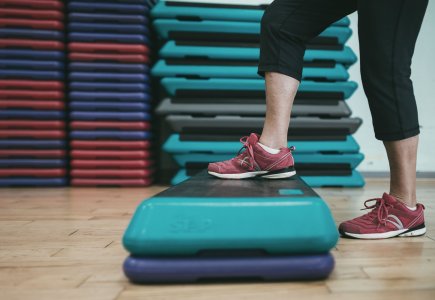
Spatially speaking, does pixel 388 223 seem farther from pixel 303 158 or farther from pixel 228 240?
pixel 303 158

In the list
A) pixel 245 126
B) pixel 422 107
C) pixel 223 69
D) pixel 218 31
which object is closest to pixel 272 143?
pixel 245 126

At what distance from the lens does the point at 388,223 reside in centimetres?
100

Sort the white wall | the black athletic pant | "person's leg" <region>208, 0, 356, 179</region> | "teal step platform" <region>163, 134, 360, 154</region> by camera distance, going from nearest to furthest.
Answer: the black athletic pant, "person's leg" <region>208, 0, 356, 179</region>, "teal step platform" <region>163, 134, 360, 154</region>, the white wall

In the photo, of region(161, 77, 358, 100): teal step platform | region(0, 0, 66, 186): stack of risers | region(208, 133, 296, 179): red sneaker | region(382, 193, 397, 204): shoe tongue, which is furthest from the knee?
region(0, 0, 66, 186): stack of risers

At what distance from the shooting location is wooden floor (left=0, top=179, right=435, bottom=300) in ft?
2.11

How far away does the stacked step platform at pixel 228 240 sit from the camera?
67 cm

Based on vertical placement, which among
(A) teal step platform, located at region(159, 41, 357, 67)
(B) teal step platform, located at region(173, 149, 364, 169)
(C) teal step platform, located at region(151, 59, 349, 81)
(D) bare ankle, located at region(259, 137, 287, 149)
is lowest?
(B) teal step platform, located at region(173, 149, 364, 169)

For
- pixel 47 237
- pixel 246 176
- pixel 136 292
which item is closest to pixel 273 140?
pixel 246 176

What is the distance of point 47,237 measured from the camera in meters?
1.03

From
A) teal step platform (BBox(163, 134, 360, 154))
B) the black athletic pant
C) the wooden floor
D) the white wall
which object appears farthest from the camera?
the white wall

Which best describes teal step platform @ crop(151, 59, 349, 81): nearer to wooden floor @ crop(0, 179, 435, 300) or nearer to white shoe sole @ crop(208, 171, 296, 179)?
wooden floor @ crop(0, 179, 435, 300)

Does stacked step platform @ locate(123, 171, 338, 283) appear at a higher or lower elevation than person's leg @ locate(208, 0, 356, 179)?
lower

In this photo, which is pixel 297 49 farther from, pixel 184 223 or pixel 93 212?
pixel 93 212

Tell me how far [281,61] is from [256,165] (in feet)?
1.00
